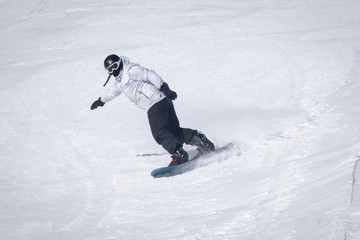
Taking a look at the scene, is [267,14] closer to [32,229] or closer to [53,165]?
[53,165]

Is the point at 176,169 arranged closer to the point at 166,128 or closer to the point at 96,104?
the point at 166,128

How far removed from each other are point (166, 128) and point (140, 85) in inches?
25.8

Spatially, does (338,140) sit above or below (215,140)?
above

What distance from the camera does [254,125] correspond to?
5750 mm

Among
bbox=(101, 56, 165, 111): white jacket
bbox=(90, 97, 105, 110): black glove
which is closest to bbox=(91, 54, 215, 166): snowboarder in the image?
bbox=(101, 56, 165, 111): white jacket

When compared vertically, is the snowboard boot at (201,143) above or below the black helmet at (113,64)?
below

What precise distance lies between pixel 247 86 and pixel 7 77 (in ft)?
17.9

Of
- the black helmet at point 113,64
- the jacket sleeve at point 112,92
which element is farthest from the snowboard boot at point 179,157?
the black helmet at point 113,64

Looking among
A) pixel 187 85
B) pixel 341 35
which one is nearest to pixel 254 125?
pixel 187 85

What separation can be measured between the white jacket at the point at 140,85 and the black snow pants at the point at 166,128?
0.10m

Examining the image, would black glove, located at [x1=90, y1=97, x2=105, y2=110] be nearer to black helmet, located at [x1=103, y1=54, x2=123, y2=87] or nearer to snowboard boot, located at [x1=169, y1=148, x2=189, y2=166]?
black helmet, located at [x1=103, y1=54, x2=123, y2=87]

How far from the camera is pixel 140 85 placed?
16.6 ft

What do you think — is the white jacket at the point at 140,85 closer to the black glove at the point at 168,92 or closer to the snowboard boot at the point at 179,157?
the black glove at the point at 168,92

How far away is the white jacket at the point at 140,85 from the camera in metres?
5.04
